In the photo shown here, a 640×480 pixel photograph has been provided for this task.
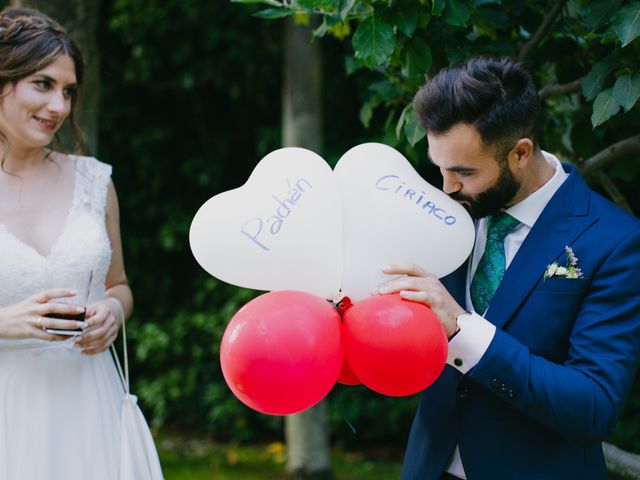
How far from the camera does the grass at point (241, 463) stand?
17.1ft

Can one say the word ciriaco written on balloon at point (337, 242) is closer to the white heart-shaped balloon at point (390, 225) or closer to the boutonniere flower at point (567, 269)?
the white heart-shaped balloon at point (390, 225)

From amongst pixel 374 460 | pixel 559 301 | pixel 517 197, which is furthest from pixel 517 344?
pixel 374 460

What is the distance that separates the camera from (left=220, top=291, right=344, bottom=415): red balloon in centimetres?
163

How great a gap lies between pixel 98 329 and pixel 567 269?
1.49 m

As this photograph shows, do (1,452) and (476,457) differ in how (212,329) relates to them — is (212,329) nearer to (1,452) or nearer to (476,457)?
(1,452)

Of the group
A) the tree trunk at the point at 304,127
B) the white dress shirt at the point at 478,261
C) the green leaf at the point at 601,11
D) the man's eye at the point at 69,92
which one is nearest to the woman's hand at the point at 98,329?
the man's eye at the point at 69,92

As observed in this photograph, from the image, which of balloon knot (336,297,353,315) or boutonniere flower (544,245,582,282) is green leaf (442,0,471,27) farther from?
balloon knot (336,297,353,315)

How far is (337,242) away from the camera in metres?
1.86

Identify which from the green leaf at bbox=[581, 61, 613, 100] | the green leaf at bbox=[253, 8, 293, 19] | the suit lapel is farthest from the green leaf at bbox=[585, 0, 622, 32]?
the green leaf at bbox=[253, 8, 293, 19]

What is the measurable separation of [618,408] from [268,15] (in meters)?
1.60

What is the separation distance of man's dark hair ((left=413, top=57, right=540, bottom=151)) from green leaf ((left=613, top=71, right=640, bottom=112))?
0.26 metres

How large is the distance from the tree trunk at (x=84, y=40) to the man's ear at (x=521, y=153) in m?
1.98

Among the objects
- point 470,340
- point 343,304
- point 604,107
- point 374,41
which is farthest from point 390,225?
point 604,107

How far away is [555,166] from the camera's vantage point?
2.02m
